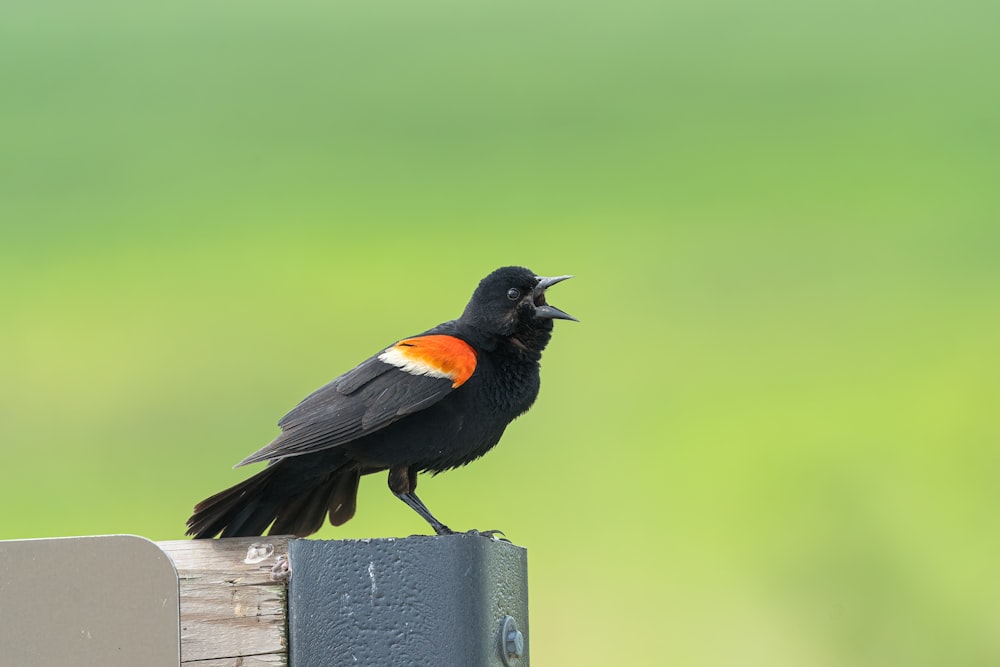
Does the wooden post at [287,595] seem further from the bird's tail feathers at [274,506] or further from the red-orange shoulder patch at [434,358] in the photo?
the red-orange shoulder patch at [434,358]

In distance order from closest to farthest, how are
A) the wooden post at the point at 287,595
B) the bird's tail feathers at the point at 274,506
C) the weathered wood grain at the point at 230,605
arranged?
the wooden post at the point at 287,595 → the weathered wood grain at the point at 230,605 → the bird's tail feathers at the point at 274,506

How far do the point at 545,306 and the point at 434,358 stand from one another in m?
0.48

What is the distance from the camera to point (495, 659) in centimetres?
225

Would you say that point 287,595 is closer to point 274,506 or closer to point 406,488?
point 274,506

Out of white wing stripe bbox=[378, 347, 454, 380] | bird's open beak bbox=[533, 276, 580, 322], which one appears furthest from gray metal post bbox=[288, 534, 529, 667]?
bird's open beak bbox=[533, 276, 580, 322]

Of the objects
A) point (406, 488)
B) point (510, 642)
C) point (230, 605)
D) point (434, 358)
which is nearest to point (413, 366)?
A: point (434, 358)

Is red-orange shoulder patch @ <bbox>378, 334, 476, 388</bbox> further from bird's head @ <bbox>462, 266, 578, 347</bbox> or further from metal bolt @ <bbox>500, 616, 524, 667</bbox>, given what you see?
metal bolt @ <bbox>500, 616, 524, 667</bbox>

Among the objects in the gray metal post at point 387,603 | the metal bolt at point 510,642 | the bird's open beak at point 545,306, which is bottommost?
the metal bolt at point 510,642

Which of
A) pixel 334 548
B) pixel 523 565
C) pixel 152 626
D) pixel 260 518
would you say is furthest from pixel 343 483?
pixel 152 626

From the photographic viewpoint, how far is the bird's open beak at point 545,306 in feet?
11.2

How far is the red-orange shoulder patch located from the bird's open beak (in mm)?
272

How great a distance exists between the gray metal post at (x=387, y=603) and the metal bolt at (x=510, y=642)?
0.11m

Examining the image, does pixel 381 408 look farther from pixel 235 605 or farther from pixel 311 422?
pixel 235 605

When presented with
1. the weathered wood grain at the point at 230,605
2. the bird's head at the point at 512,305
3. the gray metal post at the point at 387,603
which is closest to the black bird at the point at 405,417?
the bird's head at the point at 512,305
